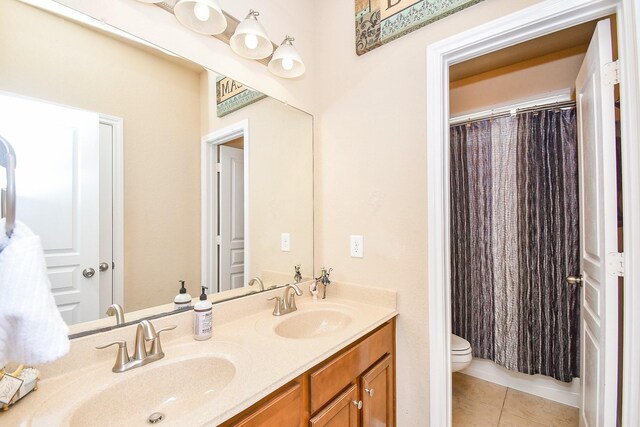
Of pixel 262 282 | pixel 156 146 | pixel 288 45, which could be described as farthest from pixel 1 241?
pixel 288 45

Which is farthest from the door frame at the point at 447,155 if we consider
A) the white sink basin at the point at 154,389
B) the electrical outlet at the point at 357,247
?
the white sink basin at the point at 154,389

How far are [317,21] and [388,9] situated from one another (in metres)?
0.51

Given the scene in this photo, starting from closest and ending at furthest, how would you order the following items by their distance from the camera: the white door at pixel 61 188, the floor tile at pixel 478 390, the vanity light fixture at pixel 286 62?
1. the white door at pixel 61 188
2. the vanity light fixture at pixel 286 62
3. the floor tile at pixel 478 390

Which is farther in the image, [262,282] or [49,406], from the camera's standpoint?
[262,282]

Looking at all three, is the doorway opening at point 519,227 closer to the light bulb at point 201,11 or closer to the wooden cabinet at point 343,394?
the wooden cabinet at point 343,394

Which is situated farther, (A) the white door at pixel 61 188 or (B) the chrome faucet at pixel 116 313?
(B) the chrome faucet at pixel 116 313

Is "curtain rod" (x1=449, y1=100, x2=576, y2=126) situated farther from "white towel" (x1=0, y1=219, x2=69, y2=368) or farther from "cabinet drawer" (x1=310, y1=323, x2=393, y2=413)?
"white towel" (x1=0, y1=219, x2=69, y2=368)

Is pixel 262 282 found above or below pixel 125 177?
below

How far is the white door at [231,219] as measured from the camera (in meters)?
1.37

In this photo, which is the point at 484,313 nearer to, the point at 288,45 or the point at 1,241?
the point at 288,45

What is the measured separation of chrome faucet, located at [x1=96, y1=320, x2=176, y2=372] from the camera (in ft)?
2.91

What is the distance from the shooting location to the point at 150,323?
966mm

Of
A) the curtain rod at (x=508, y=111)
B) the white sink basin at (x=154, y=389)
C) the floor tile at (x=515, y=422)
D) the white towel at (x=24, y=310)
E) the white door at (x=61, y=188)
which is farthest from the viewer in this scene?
the curtain rod at (x=508, y=111)

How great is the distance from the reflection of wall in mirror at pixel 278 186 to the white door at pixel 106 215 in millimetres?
519
